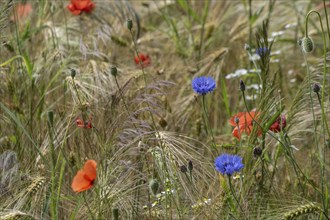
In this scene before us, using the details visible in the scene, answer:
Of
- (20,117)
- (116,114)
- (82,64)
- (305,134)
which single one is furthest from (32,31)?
(305,134)

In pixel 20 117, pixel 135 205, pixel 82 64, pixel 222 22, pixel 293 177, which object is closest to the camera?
A: pixel 135 205

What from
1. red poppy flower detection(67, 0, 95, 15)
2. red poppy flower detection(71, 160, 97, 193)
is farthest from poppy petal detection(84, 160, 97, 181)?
red poppy flower detection(67, 0, 95, 15)

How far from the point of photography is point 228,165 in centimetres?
205

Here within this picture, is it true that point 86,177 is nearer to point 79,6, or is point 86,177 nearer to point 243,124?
point 243,124

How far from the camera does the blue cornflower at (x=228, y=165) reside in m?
2.04

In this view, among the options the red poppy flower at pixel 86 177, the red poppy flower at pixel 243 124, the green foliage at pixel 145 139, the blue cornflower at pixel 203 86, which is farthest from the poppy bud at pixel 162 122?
the red poppy flower at pixel 86 177

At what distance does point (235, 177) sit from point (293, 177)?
47 cm

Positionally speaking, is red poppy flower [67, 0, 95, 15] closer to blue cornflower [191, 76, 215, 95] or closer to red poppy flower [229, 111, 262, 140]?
red poppy flower [229, 111, 262, 140]

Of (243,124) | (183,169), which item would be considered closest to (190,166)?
(183,169)

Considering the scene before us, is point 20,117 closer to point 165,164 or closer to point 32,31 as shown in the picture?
point 32,31

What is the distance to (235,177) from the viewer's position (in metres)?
2.32

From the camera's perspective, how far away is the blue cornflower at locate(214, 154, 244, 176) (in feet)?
6.69

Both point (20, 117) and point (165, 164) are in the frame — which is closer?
point (165, 164)

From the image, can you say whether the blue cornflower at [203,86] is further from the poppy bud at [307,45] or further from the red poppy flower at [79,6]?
the red poppy flower at [79,6]
